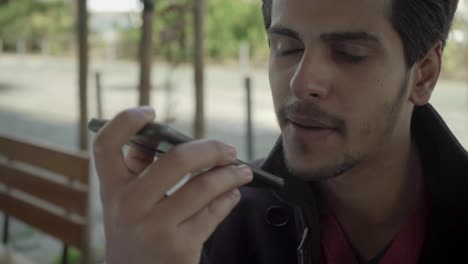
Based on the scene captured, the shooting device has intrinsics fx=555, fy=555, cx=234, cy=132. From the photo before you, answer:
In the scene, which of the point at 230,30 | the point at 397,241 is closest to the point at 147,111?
the point at 397,241

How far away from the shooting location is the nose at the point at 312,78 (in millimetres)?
1186

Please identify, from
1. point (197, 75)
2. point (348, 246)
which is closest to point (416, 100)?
point (348, 246)

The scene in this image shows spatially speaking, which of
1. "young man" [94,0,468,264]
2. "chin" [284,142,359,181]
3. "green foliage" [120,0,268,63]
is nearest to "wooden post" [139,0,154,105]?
"young man" [94,0,468,264]

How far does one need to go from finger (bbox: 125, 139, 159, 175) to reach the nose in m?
0.42

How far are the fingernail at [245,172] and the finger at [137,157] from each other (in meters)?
0.15

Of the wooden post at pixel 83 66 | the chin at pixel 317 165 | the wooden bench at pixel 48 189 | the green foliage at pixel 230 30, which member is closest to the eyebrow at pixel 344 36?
the chin at pixel 317 165

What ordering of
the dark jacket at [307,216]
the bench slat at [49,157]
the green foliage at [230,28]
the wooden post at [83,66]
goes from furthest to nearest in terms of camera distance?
1. the green foliage at [230,28]
2. the wooden post at [83,66]
3. the bench slat at [49,157]
4. the dark jacket at [307,216]

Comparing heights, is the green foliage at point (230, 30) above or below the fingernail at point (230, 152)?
above

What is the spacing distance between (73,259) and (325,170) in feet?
8.75

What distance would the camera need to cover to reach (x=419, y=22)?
1288mm

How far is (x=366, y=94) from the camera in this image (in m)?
1.23

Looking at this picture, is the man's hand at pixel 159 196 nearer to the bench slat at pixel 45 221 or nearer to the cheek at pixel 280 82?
the cheek at pixel 280 82

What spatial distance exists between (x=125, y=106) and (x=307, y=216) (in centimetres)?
757

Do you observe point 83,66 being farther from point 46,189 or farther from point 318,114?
point 318,114
